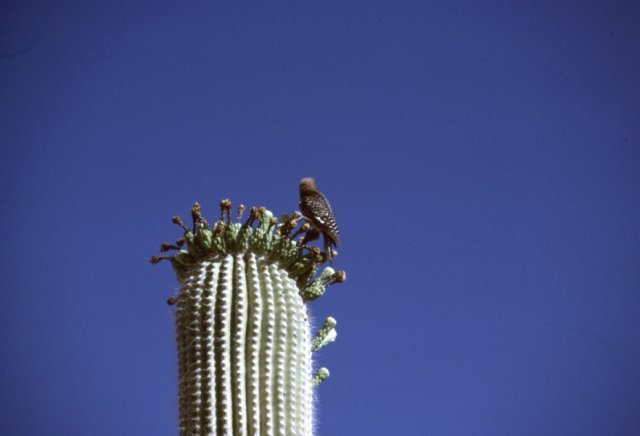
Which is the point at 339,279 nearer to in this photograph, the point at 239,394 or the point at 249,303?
the point at 249,303

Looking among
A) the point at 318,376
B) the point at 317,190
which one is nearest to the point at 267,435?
the point at 318,376

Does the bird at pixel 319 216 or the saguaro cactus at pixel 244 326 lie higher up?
the bird at pixel 319 216

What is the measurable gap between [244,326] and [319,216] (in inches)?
53.3

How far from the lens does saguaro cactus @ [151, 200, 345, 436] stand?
14.7 feet

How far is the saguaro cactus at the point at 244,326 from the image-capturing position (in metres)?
4.48

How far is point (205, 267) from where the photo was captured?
194 inches

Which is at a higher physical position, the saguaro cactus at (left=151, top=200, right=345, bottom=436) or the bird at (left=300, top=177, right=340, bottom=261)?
the bird at (left=300, top=177, right=340, bottom=261)

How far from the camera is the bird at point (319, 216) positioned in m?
A: 5.68

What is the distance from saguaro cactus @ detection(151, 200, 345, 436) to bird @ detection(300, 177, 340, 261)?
387 mm

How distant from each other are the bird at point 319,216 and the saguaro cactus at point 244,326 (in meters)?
0.39

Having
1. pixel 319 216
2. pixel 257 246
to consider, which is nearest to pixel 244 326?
pixel 257 246

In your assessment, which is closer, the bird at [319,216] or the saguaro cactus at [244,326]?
the saguaro cactus at [244,326]

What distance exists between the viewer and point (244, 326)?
4656 mm

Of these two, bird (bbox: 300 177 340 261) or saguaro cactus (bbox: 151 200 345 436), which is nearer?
saguaro cactus (bbox: 151 200 345 436)
